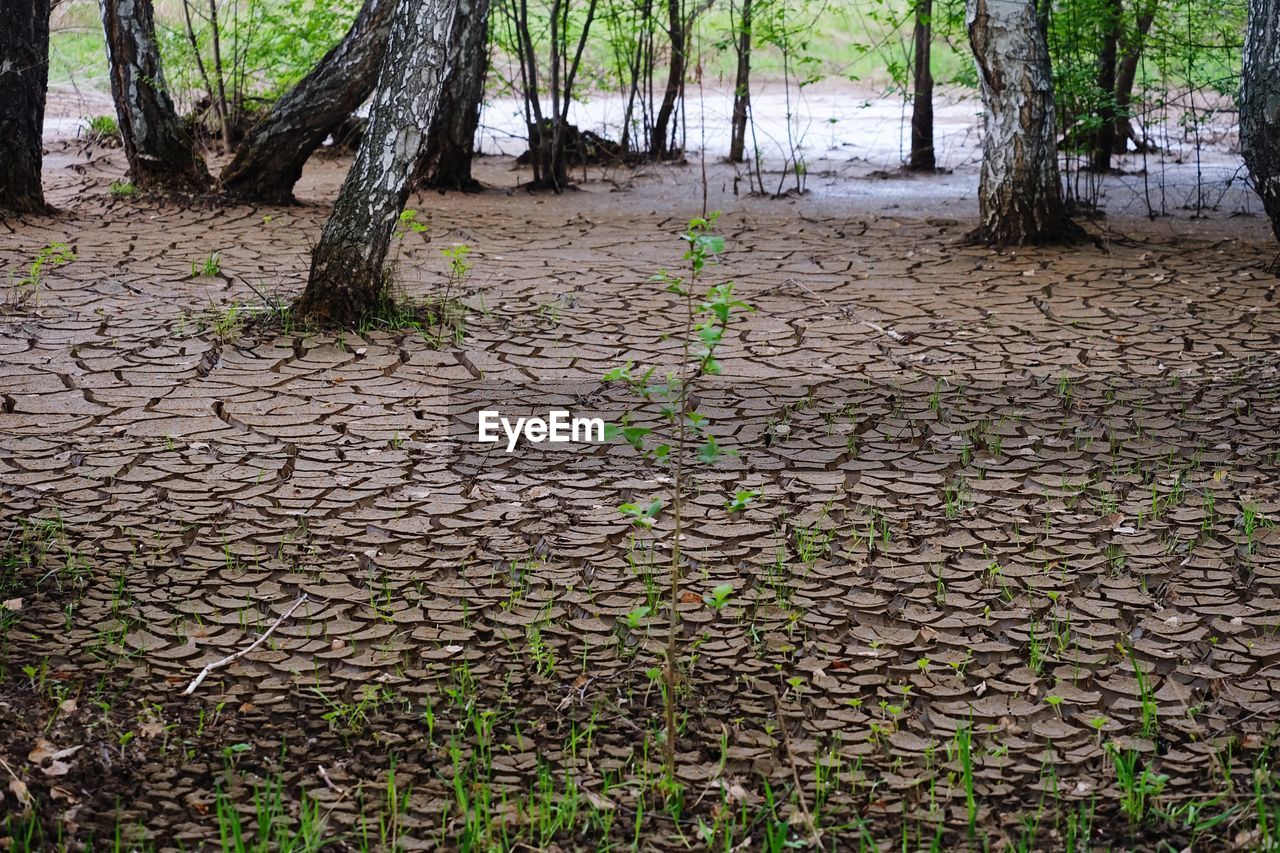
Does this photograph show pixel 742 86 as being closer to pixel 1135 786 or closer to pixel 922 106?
pixel 922 106

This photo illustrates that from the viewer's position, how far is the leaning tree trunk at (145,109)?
29.4ft

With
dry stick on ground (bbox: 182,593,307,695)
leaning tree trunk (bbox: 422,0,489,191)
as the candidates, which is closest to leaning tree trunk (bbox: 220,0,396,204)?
leaning tree trunk (bbox: 422,0,489,191)

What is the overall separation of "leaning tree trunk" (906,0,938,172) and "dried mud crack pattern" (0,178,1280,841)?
520 centimetres

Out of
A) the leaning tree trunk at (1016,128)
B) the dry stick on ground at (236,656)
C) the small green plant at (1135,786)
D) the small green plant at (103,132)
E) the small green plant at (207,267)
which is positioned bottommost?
the small green plant at (1135,786)

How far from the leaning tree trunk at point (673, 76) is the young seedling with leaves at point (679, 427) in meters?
4.90

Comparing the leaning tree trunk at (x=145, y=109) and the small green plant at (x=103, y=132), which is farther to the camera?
the small green plant at (x=103, y=132)

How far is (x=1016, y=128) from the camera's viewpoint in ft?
25.3

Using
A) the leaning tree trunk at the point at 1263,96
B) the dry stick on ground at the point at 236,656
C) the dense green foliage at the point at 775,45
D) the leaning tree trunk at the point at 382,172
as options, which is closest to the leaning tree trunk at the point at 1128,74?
the dense green foliage at the point at 775,45

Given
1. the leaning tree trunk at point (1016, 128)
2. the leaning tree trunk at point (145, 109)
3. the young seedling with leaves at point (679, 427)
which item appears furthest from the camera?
the leaning tree trunk at point (145, 109)

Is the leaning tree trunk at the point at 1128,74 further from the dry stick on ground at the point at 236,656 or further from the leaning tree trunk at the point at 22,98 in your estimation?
the leaning tree trunk at the point at 22,98

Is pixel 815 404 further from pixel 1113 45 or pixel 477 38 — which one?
pixel 1113 45

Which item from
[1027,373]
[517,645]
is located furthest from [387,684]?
[1027,373]

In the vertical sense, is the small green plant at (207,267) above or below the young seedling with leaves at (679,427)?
above

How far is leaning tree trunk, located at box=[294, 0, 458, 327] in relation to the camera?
5848mm
